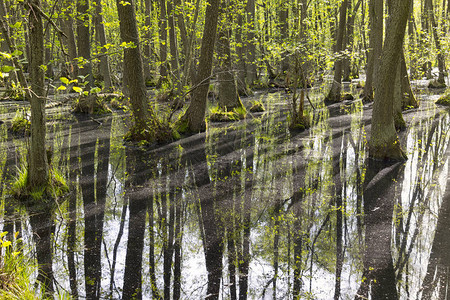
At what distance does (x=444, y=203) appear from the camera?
7.09m

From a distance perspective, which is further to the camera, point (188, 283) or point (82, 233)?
point (82, 233)

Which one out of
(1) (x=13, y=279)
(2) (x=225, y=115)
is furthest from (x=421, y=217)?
(2) (x=225, y=115)

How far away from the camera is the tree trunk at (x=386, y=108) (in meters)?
9.36

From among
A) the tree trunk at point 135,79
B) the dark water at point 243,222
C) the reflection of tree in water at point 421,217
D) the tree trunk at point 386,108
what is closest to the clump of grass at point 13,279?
the dark water at point 243,222

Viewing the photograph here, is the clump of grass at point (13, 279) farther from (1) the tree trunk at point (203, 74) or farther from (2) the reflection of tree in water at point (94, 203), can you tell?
(1) the tree trunk at point (203, 74)

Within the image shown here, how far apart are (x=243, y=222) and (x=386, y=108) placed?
5.15 meters

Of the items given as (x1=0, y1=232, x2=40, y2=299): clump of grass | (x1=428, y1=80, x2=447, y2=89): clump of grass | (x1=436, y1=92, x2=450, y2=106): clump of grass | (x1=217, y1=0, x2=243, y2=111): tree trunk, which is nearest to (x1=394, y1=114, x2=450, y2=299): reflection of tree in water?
(x1=0, y1=232, x2=40, y2=299): clump of grass

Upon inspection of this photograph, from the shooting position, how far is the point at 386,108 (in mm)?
9766

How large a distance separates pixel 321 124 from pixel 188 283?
36.4 feet

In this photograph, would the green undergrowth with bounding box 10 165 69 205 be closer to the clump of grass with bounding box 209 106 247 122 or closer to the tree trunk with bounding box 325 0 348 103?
the clump of grass with bounding box 209 106 247 122

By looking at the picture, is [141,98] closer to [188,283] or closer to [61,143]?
[61,143]

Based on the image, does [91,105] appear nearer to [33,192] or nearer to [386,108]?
[33,192]

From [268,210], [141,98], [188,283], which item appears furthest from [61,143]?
[188,283]

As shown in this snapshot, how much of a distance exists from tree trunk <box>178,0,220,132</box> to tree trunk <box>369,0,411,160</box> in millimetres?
4808
